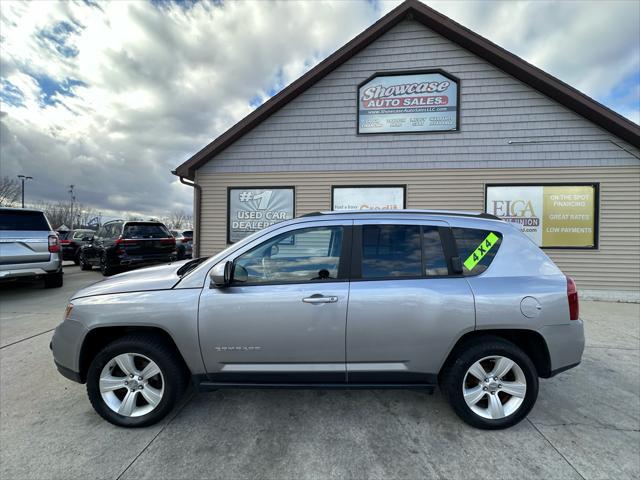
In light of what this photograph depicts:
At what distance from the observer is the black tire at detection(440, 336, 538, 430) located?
236 centimetres

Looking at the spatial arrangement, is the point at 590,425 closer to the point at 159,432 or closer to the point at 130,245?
the point at 159,432

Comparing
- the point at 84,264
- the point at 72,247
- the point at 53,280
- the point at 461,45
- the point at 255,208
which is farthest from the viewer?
the point at 72,247

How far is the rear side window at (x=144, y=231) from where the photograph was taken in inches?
354

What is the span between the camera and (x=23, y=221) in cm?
643

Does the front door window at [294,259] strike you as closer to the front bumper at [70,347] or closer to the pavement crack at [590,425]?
the front bumper at [70,347]

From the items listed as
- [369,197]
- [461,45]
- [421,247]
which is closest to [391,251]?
[421,247]

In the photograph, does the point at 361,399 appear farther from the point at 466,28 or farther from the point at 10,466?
the point at 466,28

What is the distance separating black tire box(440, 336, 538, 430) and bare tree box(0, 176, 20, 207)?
140ft

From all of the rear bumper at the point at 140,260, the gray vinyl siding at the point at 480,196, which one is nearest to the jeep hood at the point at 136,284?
the gray vinyl siding at the point at 480,196

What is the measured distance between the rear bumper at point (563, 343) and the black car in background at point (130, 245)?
32.1 ft

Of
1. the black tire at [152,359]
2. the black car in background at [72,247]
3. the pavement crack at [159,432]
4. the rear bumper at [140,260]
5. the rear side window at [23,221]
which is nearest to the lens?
the pavement crack at [159,432]

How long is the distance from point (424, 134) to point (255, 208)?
182 inches

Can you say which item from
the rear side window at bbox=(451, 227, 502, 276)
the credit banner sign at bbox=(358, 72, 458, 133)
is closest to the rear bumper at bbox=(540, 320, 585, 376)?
the rear side window at bbox=(451, 227, 502, 276)

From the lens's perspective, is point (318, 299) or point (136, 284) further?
point (136, 284)
